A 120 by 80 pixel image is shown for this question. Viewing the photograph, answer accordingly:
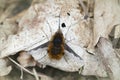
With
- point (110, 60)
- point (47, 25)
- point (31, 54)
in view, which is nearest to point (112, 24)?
point (110, 60)

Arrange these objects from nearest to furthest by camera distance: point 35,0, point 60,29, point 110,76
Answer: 1. point 110,76
2. point 60,29
3. point 35,0

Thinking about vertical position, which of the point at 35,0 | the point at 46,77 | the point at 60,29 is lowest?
the point at 46,77

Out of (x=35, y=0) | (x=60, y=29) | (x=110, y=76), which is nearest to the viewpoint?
(x=110, y=76)

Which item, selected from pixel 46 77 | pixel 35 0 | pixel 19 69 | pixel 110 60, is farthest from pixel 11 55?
pixel 110 60

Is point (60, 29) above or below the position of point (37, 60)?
above

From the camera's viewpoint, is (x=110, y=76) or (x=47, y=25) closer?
(x=110, y=76)

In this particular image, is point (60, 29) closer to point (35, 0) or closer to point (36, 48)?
point (36, 48)

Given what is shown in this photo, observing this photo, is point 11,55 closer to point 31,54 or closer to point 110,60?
point 31,54
